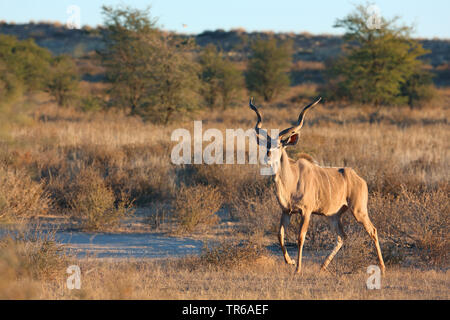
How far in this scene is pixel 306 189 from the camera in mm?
7438

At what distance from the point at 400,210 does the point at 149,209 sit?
593 cm

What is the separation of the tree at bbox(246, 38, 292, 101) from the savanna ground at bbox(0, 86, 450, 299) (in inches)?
910

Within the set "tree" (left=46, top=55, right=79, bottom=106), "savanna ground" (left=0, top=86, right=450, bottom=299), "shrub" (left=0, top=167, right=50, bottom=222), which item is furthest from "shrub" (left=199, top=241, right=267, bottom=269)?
"tree" (left=46, top=55, right=79, bottom=106)

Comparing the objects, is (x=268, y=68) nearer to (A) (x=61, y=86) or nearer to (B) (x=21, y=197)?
(A) (x=61, y=86)

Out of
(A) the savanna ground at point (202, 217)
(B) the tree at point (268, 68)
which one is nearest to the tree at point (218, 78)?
(B) the tree at point (268, 68)

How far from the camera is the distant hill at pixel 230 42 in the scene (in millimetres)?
67125

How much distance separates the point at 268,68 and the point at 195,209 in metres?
32.7

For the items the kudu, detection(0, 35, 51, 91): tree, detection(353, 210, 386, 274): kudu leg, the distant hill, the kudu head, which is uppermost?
the distant hill

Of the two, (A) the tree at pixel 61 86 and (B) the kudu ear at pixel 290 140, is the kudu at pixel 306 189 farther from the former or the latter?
(A) the tree at pixel 61 86

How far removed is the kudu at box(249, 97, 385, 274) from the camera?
23.9 ft

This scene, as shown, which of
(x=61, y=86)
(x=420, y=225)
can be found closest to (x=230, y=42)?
(x=61, y=86)

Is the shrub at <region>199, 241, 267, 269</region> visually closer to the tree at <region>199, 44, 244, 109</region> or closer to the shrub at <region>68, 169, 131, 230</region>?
the shrub at <region>68, 169, 131, 230</region>
